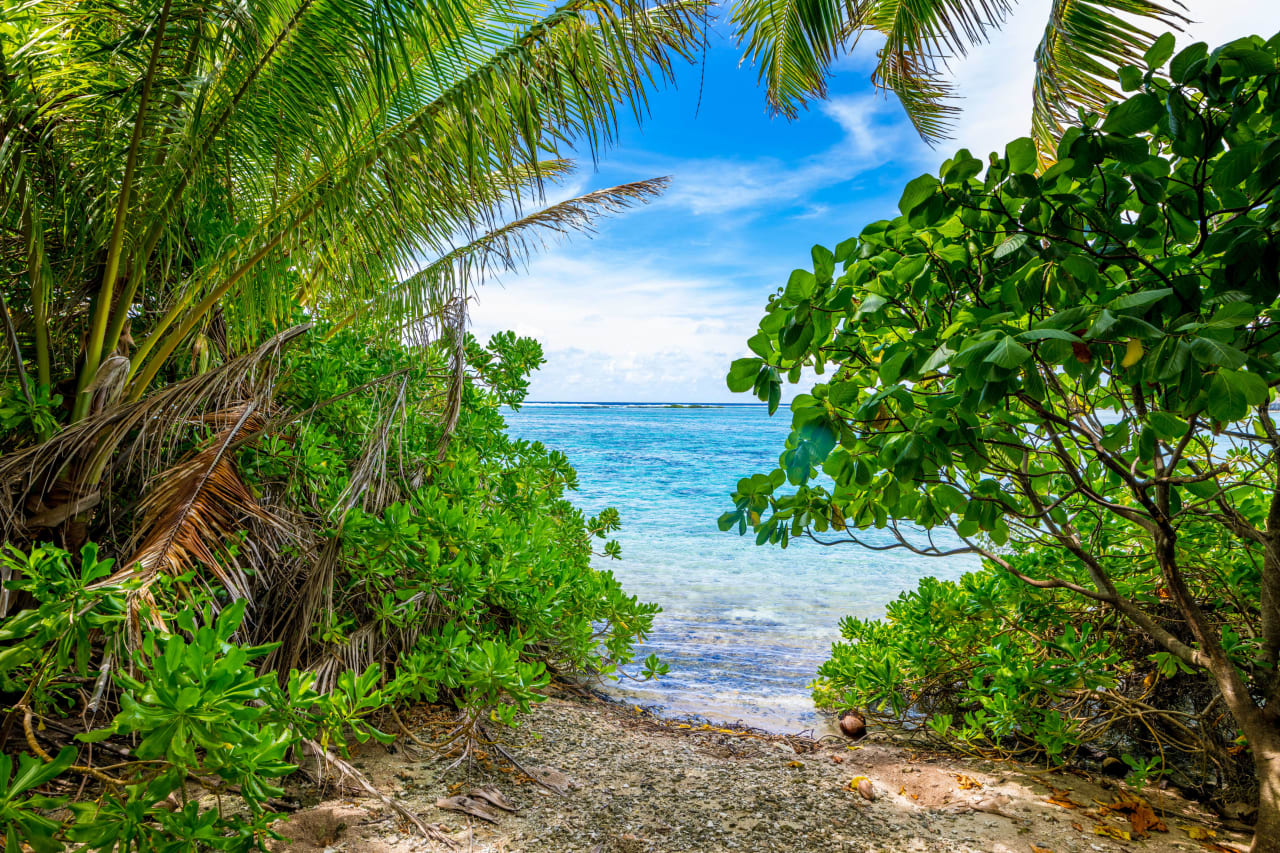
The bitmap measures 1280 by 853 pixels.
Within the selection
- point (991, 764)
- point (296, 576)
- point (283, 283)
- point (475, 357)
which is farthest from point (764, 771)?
point (283, 283)

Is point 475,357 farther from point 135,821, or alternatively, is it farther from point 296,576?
point 135,821

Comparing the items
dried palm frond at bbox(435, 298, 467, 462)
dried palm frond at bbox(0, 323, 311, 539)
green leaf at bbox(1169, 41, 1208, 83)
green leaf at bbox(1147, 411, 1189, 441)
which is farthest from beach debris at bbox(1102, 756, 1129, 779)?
dried palm frond at bbox(0, 323, 311, 539)

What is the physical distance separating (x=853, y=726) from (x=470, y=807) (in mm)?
2527

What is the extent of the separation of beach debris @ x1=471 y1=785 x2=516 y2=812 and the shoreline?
0.03 meters

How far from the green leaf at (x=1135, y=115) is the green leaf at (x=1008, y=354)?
0.69 meters

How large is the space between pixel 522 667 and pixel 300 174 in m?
2.92

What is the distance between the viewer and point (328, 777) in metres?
2.71

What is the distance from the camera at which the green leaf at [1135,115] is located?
1.55 meters

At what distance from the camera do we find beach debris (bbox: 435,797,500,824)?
262cm

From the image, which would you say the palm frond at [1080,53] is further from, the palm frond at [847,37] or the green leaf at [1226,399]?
the green leaf at [1226,399]

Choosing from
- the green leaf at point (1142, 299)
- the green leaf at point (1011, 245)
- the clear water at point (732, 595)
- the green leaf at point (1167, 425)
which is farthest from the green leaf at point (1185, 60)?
the clear water at point (732, 595)

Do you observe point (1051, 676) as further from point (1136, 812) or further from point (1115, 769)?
point (1115, 769)

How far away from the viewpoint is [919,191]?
5.55ft

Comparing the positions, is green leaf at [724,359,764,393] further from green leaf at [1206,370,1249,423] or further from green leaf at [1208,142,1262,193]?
green leaf at [1208,142,1262,193]
